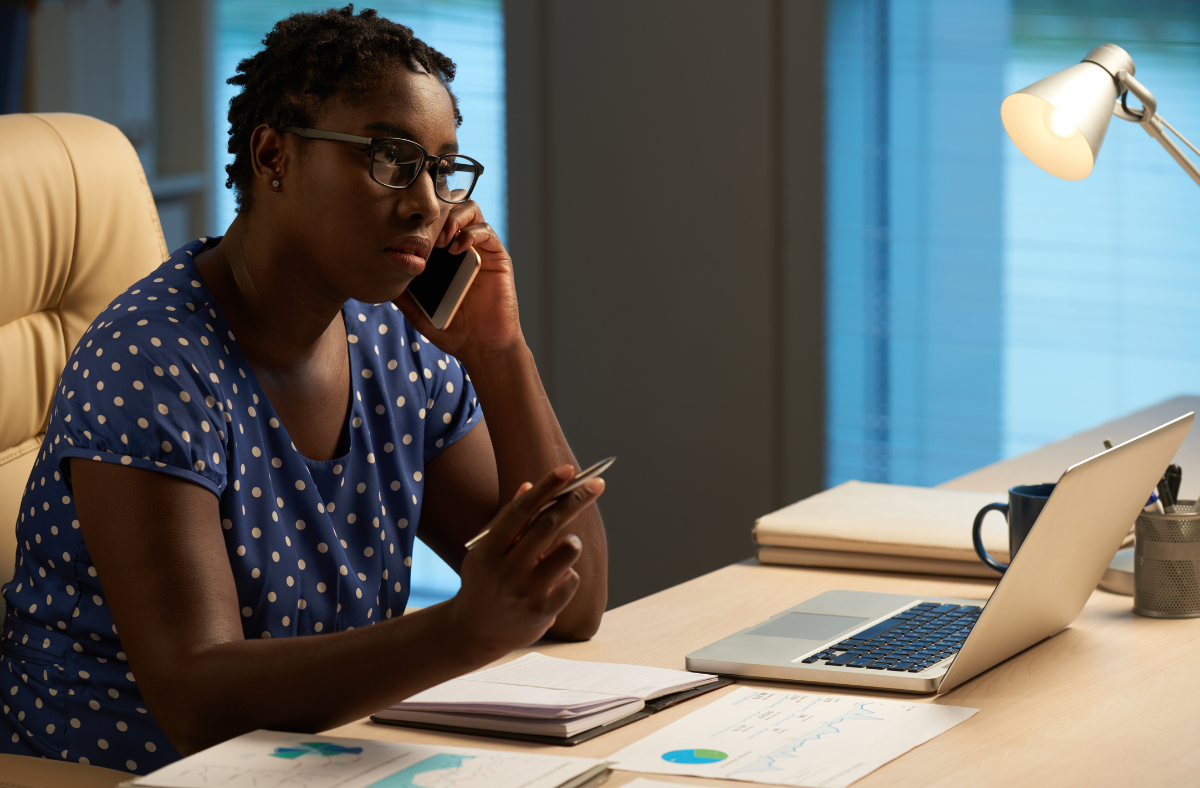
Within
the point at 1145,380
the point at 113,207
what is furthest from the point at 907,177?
the point at 113,207

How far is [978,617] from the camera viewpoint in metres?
1.10

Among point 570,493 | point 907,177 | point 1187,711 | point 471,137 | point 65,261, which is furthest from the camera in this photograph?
point 471,137

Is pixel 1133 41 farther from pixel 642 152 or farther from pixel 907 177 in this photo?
pixel 642 152

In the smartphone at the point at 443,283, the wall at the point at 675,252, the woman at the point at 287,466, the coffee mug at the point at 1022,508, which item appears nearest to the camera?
the woman at the point at 287,466

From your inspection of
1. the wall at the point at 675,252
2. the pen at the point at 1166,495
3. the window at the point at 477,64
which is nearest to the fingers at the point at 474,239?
the pen at the point at 1166,495

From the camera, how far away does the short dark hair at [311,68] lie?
1188 mm

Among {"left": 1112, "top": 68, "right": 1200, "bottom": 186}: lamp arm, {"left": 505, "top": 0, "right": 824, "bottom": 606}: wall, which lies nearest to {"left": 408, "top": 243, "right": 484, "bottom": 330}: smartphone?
{"left": 1112, "top": 68, "right": 1200, "bottom": 186}: lamp arm

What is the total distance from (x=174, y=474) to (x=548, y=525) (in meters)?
0.36

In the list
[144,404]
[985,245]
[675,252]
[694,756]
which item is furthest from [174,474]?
[985,245]

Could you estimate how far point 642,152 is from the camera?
10.5 ft

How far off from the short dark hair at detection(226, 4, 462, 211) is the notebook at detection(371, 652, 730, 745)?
0.52 m

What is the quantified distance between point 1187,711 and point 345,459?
0.78 metres

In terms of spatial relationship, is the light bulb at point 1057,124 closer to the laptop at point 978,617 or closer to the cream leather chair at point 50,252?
the laptop at point 978,617

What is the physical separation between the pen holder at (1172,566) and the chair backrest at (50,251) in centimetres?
112
